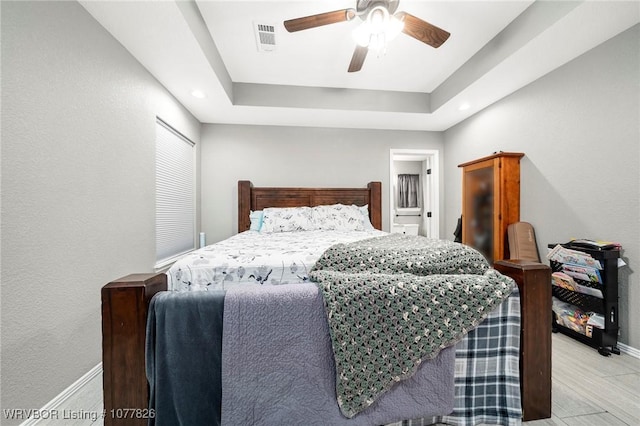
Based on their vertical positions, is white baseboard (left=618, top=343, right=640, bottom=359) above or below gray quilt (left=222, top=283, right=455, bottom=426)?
below

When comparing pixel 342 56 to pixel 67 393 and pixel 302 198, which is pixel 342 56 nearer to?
pixel 302 198

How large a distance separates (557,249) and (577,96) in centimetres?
133

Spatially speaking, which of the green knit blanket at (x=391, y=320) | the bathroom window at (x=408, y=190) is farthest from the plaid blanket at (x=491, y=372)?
the bathroom window at (x=408, y=190)

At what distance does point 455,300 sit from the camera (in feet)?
3.21

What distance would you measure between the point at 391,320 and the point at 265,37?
2507 mm

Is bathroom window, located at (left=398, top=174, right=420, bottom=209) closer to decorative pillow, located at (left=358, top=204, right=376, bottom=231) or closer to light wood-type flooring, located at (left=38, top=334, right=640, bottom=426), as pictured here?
decorative pillow, located at (left=358, top=204, right=376, bottom=231)

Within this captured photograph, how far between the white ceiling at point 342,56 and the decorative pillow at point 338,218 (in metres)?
1.28

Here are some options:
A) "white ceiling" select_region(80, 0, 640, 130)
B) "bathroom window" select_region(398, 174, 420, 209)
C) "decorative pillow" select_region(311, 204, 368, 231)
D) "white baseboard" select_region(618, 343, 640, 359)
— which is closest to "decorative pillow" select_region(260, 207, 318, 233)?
"decorative pillow" select_region(311, 204, 368, 231)

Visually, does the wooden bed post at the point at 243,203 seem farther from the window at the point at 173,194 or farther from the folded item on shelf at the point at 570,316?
the folded item on shelf at the point at 570,316

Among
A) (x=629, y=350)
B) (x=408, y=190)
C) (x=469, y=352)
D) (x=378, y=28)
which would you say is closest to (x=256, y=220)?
(x=378, y=28)

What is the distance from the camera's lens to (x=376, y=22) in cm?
169

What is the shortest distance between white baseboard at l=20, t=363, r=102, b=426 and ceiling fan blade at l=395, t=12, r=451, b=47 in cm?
299

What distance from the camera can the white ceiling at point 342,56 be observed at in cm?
178

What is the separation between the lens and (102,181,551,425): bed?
849 mm
